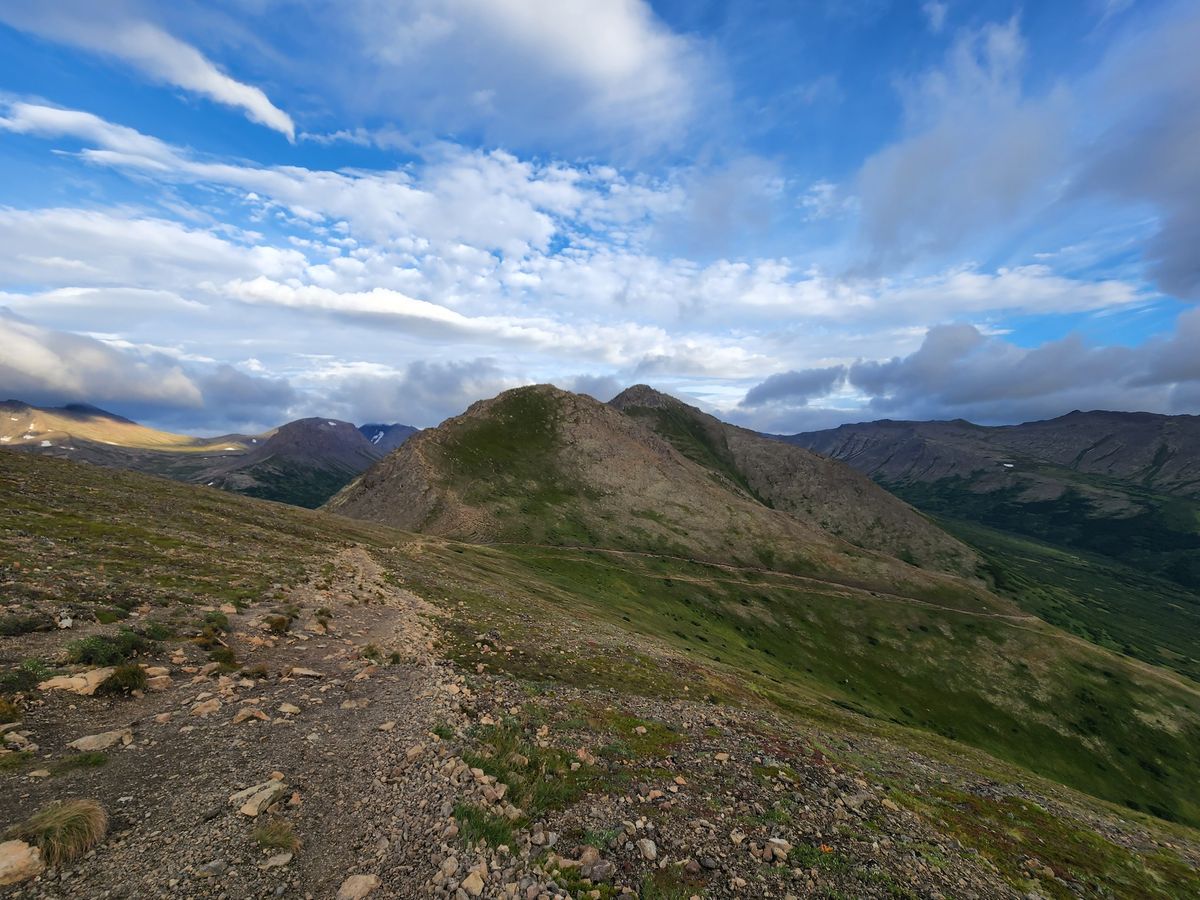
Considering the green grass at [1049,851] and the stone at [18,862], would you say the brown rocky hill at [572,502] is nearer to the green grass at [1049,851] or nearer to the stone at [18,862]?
the green grass at [1049,851]

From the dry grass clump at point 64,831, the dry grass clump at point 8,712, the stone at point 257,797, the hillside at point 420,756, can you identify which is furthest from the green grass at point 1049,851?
the dry grass clump at point 8,712

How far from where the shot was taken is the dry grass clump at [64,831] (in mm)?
8797

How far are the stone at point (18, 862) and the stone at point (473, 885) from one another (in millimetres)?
7112

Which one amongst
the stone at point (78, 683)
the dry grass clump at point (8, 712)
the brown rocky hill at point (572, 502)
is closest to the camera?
the dry grass clump at point (8, 712)

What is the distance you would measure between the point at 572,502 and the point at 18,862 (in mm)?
143685

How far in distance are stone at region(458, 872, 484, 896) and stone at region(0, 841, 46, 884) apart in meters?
7.11

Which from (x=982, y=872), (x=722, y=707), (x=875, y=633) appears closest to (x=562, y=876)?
(x=982, y=872)

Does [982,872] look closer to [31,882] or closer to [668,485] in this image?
[31,882]

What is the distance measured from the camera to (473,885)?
10.1 metres

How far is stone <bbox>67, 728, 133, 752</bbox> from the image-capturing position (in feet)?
41.3

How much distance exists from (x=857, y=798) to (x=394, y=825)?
14.8 meters

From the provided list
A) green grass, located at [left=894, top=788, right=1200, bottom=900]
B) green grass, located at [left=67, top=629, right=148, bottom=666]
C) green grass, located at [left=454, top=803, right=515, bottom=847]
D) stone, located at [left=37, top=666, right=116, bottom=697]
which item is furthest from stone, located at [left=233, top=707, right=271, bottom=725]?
green grass, located at [left=894, top=788, right=1200, bottom=900]

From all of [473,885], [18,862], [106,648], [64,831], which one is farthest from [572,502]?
[18,862]

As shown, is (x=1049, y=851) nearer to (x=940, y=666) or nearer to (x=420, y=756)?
(x=420, y=756)
